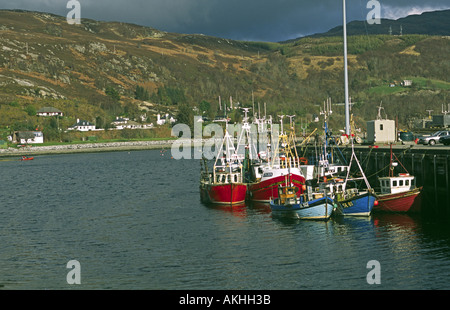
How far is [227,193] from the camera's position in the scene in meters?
66.7

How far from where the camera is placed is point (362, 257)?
132ft

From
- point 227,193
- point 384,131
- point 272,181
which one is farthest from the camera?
point 384,131

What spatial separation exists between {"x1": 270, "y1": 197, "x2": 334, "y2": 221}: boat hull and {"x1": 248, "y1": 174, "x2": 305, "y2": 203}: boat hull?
344 inches

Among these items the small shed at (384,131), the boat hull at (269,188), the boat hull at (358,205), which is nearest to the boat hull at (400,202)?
the boat hull at (358,205)

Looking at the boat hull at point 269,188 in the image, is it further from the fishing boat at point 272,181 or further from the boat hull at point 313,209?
the boat hull at point 313,209

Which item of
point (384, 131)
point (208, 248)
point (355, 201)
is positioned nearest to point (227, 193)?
point (355, 201)

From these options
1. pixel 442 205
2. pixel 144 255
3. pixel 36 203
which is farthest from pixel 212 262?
pixel 36 203

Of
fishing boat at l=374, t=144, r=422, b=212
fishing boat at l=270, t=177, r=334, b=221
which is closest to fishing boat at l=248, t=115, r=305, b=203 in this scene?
fishing boat at l=270, t=177, r=334, b=221

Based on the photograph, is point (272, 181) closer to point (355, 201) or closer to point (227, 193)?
point (227, 193)

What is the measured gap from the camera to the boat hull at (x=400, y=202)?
53.1 metres

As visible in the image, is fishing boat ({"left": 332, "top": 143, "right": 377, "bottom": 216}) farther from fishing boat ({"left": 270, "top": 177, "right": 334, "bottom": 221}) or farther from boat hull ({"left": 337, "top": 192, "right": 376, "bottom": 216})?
fishing boat ({"left": 270, "top": 177, "right": 334, "bottom": 221})

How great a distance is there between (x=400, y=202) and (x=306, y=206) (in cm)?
888

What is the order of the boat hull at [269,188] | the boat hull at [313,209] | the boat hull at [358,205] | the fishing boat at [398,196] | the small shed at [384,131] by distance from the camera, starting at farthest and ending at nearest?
1. the small shed at [384,131]
2. the boat hull at [269,188]
3. the fishing boat at [398,196]
4. the boat hull at [313,209]
5. the boat hull at [358,205]

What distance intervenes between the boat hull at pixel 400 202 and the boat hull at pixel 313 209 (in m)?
4.89
